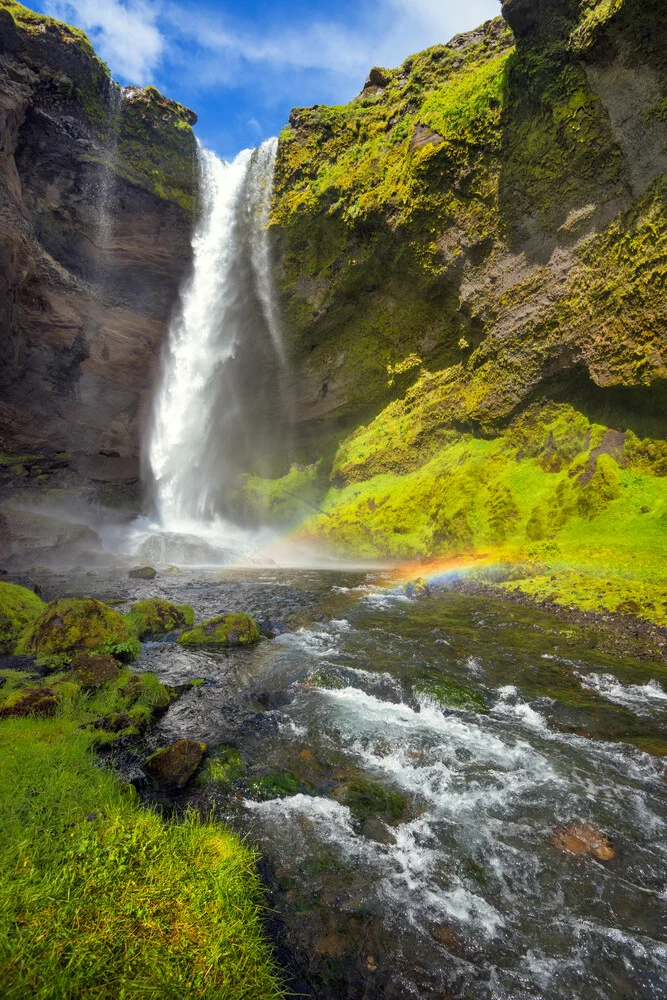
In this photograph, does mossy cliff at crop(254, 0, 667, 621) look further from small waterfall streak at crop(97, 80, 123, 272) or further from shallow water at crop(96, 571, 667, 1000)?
small waterfall streak at crop(97, 80, 123, 272)

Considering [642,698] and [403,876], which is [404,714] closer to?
A: [403,876]

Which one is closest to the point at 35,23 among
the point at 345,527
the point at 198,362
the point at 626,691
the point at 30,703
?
the point at 198,362

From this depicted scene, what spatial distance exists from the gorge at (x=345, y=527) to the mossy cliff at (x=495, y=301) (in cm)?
20

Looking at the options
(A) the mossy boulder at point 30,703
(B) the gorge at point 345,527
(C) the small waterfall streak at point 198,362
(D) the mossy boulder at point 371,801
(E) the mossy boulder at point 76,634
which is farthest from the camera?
(C) the small waterfall streak at point 198,362

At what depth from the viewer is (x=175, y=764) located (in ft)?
20.0

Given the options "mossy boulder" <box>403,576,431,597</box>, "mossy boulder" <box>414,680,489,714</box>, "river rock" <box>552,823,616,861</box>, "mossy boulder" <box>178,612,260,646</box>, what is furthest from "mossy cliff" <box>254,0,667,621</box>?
"mossy boulder" <box>178,612,260,646</box>

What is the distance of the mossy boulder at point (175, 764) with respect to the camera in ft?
19.5

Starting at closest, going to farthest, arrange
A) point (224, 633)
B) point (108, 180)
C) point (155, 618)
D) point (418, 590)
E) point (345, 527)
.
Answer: point (224, 633) → point (155, 618) → point (418, 590) → point (345, 527) → point (108, 180)

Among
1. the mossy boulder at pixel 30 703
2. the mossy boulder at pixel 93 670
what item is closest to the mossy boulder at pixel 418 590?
the mossy boulder at pixel 93 670

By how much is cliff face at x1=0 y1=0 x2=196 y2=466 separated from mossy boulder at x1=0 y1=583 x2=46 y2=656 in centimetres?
2603

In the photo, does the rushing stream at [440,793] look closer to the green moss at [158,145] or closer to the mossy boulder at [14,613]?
the mossy boulder at [14,613]

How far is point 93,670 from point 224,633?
14.3 ft

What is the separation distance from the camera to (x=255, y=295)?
40594 mm

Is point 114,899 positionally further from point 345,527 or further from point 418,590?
point 345,527
